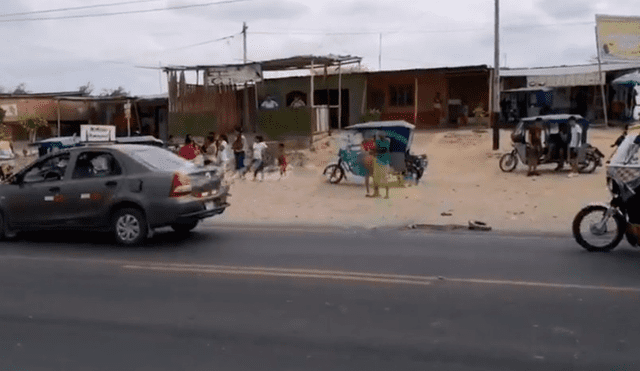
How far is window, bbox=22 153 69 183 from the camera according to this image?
37.5ft

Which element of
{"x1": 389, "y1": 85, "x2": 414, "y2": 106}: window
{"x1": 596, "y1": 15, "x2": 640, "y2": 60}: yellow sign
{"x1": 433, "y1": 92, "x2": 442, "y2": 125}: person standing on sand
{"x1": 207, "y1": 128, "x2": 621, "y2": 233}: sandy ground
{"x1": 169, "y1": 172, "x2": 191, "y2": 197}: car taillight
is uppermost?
{"x1": 596, "y1": 15, "x2": 640, "y2": 60}: yellow sign

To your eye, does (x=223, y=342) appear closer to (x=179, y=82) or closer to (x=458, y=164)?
(x=458, y=164)

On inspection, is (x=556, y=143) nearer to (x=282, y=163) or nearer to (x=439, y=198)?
(x=439, y=198)

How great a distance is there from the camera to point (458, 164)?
81.7 ft

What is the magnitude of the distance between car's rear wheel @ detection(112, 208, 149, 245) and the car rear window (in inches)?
30.8

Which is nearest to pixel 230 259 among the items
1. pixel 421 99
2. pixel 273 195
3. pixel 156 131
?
pixel 273 195

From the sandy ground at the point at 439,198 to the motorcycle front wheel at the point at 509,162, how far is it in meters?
0.30

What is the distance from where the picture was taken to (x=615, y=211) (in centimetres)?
939

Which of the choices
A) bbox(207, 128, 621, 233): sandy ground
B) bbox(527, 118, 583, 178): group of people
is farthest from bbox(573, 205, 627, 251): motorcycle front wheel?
bbox(527, 118, 583, 178): group of people

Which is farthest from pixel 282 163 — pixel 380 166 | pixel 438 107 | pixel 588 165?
pixel 438 107

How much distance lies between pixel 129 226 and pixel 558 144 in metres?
→ 15.1

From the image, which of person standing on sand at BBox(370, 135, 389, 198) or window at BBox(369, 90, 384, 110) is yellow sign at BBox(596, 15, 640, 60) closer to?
window at BBox(369, 90, 384, 110)

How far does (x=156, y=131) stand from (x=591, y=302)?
36309mm

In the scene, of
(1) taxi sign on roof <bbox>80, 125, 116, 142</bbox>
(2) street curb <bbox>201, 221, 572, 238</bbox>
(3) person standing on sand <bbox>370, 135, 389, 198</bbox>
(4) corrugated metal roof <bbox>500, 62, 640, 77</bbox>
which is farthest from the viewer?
(4) corrugated metal roof <bbox>500, 62, 640, 77</bbox>
